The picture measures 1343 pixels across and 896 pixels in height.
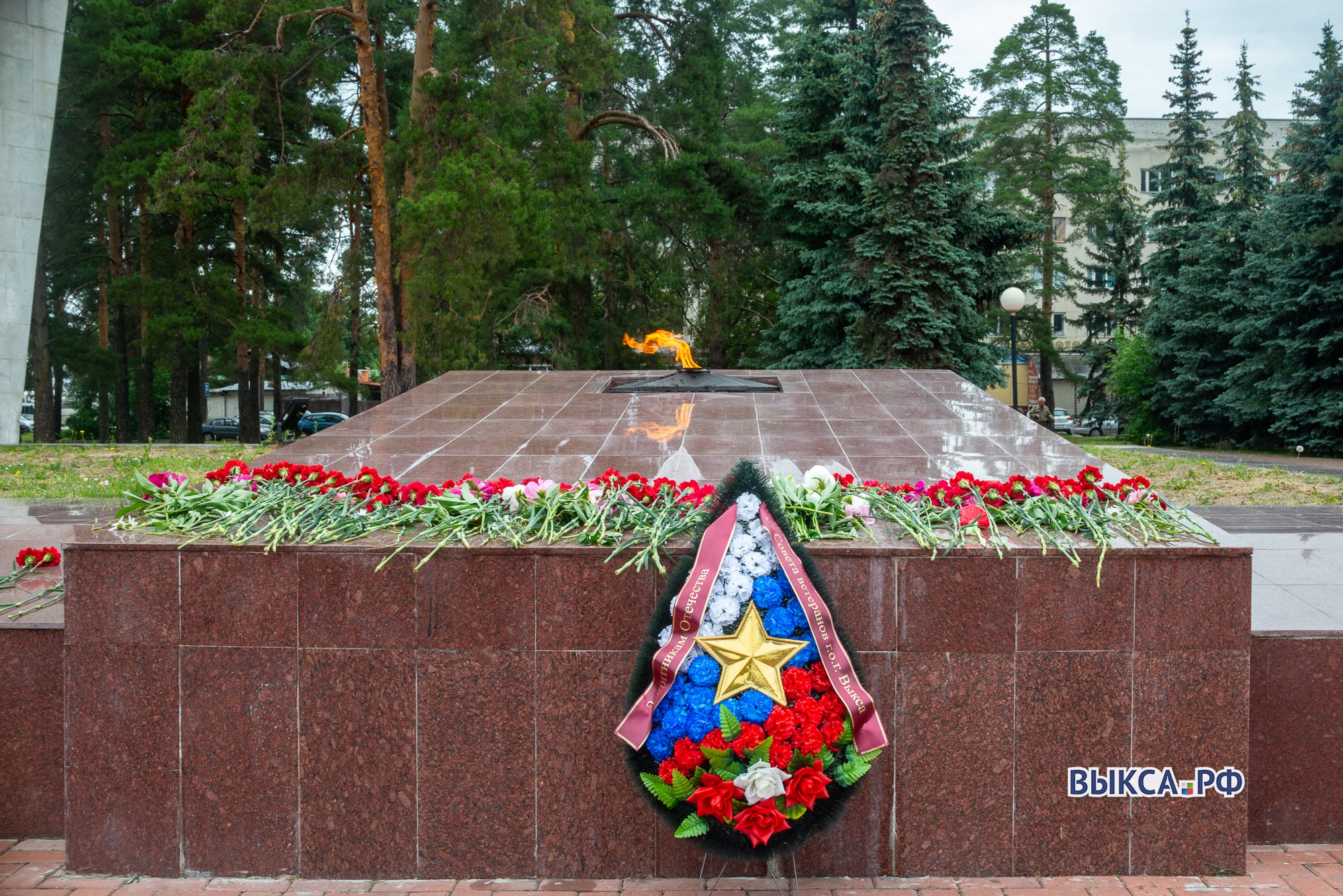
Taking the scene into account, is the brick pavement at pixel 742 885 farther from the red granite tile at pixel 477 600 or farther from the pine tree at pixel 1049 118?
the pine tree at pixel 1049 118

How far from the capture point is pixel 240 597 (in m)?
3.07

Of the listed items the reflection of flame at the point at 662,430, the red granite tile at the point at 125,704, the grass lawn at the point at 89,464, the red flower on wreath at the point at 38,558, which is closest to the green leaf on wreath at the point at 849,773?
the red granite tile at the point at 125,704

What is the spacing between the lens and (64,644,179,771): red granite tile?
3.07 meters

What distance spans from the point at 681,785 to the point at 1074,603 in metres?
1.32

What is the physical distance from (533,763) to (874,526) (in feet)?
4.13

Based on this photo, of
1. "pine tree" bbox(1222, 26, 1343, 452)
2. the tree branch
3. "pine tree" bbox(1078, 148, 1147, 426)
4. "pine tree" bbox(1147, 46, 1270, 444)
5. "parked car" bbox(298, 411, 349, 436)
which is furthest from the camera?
"pine tree" bbox(1078, 148, 1147, 426)

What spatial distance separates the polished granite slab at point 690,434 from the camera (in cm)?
427

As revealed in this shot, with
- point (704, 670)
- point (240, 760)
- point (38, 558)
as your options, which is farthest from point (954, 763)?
point (38, 558)

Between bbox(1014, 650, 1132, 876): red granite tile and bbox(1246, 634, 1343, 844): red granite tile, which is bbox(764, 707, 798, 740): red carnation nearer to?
bbox(1014, 650, 1132, 876): red granite tile

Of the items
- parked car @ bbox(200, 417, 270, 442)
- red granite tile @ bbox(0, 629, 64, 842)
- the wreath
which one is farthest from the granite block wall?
parked car @ bbox(200, 417, 270, 442)

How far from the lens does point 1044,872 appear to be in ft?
9.90

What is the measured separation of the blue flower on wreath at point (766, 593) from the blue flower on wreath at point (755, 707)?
0.71 feet

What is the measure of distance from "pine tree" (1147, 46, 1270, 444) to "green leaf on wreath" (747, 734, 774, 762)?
19.2 metres

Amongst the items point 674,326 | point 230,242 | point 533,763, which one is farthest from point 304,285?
point 533,763
